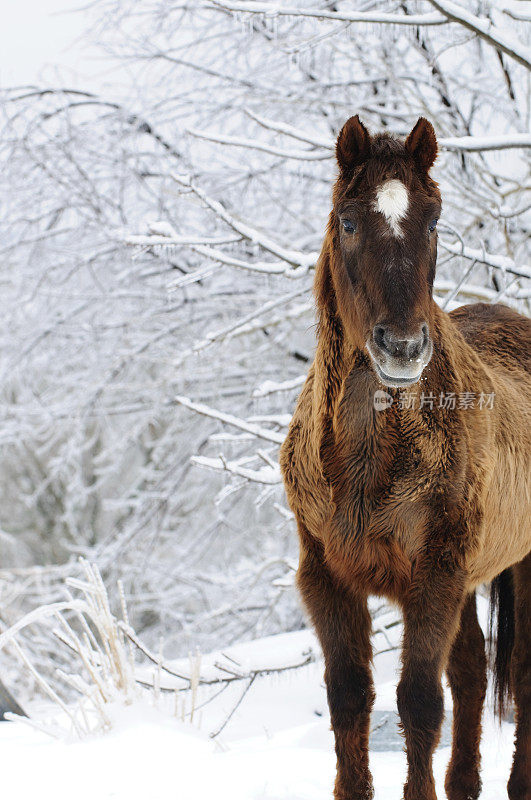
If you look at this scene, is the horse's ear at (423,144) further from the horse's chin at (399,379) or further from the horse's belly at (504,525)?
the horse's belly at (504,525)

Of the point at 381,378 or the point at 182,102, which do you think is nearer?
the point at 381,378

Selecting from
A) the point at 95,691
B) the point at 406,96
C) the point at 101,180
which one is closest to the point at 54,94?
the point at 101,180

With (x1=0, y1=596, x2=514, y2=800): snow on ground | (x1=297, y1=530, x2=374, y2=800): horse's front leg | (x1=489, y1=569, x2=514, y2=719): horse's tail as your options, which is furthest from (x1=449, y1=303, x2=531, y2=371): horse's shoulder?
(x1=0, y1=596, x2=514, y2=800): snow on ground

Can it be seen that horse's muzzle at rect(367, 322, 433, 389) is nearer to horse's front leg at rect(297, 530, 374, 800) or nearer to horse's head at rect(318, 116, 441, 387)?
horse's head at rect(318, 116, 441, 387)

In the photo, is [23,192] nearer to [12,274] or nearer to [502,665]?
[12,274]

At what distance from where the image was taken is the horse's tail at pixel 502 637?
138 inches

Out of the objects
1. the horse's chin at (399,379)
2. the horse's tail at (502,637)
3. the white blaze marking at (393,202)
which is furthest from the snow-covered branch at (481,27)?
the horse's tail at (502,637)

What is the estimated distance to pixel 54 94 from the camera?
22.7 ft

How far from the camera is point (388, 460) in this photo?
8.20 ft

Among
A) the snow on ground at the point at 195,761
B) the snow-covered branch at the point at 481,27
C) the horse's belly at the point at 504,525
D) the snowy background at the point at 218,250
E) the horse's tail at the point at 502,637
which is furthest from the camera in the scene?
the snowy background at the point at 218,250

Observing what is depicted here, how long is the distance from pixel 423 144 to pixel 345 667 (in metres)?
1.66

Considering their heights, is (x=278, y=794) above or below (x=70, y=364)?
below

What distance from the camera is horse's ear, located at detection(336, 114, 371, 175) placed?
8.21ft

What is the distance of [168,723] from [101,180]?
5289 millimetres
